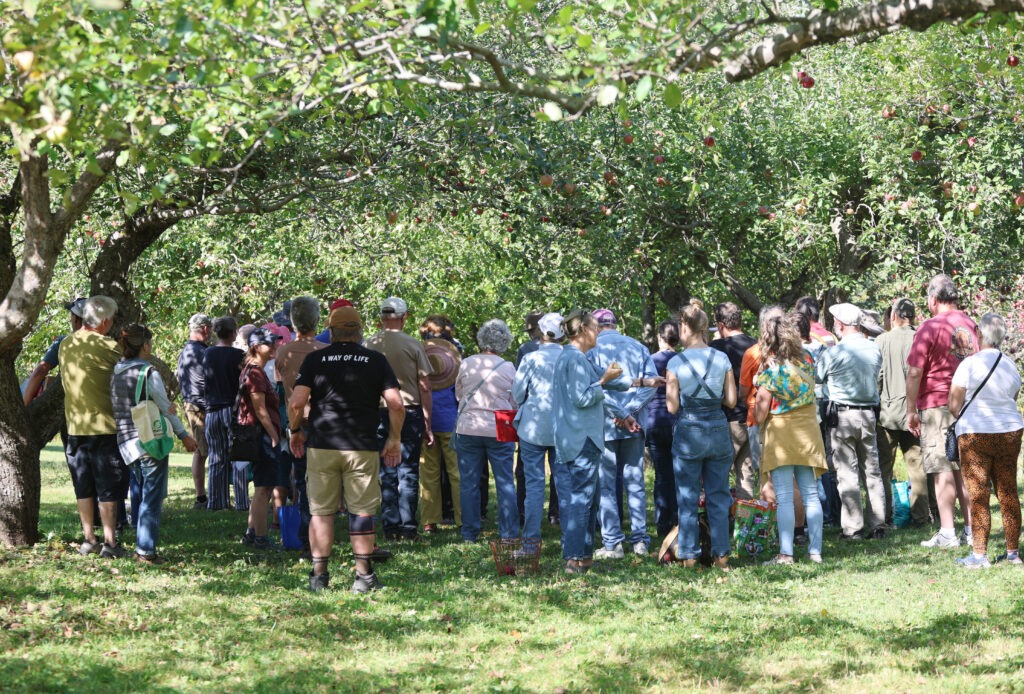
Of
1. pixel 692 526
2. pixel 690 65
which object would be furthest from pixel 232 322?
pixel 690 65

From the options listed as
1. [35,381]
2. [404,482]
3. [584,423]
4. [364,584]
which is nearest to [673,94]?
[584,423]

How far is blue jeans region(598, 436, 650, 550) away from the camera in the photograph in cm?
838

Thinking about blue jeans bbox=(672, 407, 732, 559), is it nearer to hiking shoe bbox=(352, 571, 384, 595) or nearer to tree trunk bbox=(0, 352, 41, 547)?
hiking shoe bbox=(352, 571, 384, 595)

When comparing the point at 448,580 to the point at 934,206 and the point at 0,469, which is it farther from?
the point at 934,206

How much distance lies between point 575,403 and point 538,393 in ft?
1.33

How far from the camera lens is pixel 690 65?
4.91m

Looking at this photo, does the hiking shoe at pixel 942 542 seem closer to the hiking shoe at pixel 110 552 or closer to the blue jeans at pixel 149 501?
the blue jeans at pixel 149 501

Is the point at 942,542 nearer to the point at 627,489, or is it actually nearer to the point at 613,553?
the point at 627,489

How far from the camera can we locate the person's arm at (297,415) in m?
7.13

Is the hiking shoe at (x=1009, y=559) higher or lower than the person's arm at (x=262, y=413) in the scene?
lower

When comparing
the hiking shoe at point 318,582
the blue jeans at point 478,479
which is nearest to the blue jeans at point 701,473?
the blue jeans at point 478,479

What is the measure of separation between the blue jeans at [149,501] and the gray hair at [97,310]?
1.10 m

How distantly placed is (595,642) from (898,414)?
4584 mm

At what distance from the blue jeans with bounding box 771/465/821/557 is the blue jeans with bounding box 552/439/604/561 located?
1.42m
